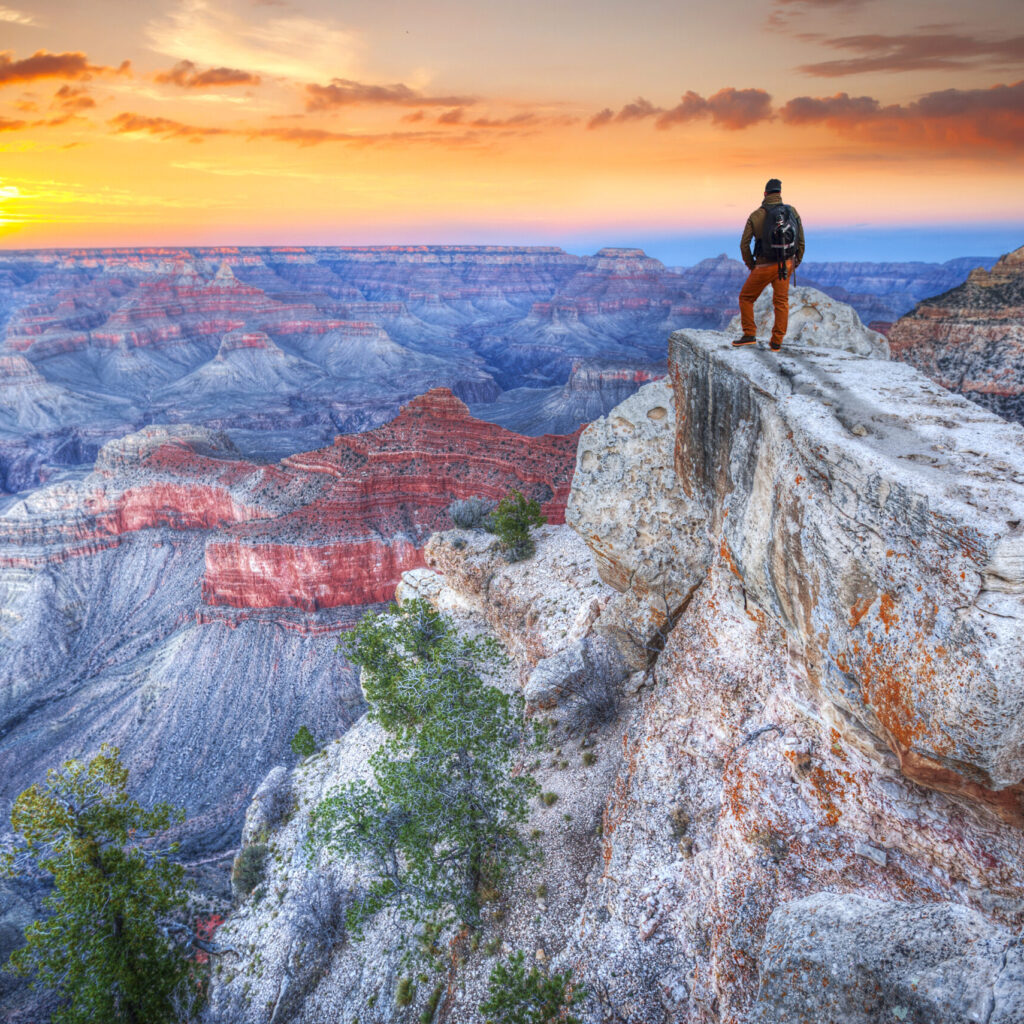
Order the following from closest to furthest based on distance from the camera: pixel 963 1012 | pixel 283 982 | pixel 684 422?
pixel 963 1012, pixel 684 422, pixel 283 982

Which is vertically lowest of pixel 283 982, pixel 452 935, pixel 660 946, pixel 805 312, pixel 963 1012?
pixel 283 982

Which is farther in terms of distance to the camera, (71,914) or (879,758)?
(71,914)

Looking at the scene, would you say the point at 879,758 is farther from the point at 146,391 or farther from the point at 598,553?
the point at 146,391

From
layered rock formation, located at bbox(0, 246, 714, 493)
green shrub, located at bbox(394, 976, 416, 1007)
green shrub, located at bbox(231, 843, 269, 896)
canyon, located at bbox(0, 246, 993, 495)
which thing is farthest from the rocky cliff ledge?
layered rock formation, located at bbox(0, 246, 714, 493)

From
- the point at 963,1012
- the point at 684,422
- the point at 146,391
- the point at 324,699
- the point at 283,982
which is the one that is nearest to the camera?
the point at 963,1012

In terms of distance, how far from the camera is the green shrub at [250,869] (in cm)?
1869

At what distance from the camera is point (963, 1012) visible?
5.26 metres

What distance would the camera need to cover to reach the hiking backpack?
34.8 feet

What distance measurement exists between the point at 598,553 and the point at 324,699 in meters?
27.3

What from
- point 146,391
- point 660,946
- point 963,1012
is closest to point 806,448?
point 963,1012

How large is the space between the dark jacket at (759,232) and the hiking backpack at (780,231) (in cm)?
7

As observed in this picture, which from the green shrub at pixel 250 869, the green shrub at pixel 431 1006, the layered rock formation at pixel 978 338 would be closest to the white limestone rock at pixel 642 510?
the green shrub at pixel 431 1006

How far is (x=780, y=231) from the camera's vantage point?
10.6 m

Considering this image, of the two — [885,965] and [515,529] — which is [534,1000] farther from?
[515,529]
